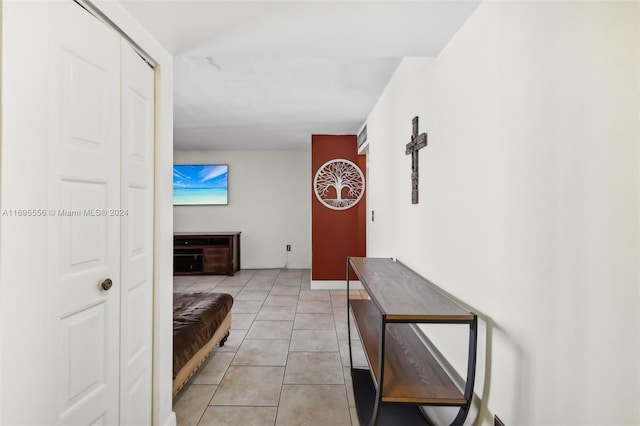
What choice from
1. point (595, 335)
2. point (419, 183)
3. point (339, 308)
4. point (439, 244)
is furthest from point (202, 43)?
point (339, 308)

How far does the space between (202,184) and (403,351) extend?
5.48 metres

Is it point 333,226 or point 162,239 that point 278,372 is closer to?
point 162,239

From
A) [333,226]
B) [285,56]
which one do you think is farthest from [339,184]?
[285,56]

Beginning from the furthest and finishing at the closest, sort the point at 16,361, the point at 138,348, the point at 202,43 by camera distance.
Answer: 1. the point at 202,43
2. the point at 138,348
3. the point at 16,361

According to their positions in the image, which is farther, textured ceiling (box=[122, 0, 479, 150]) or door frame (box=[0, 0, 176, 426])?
door frame (box=[0, 0, 176, 426])

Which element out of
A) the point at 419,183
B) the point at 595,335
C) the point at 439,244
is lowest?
the point at 595,335

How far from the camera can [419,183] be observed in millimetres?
A: 1926

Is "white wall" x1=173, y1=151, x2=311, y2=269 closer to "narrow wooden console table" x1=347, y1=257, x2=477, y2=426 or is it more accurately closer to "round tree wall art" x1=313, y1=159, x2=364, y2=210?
"round tree wall art" x1=313, y1=159, x2=364, y2=210

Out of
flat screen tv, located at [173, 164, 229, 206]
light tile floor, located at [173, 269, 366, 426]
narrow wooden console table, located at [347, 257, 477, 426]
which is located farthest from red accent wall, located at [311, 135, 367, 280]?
narrow wooden console table, located at [347, 257, 477, 426]

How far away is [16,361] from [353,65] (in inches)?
97.7

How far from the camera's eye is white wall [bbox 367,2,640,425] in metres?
0.69

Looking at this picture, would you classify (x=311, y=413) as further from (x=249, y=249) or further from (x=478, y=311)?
(x=249, y=249)

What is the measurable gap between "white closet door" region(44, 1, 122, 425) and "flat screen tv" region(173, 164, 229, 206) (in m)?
5.03

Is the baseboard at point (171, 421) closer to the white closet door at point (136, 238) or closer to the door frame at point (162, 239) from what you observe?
the door frame at point (162, 239)
